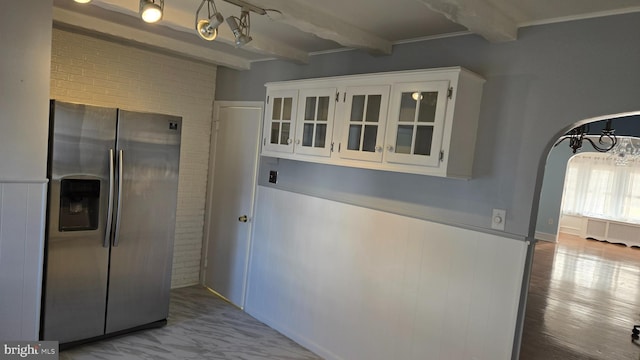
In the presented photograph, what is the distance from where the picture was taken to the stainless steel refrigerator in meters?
2.75

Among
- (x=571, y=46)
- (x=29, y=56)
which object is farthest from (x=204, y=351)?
(x=571, y=46)

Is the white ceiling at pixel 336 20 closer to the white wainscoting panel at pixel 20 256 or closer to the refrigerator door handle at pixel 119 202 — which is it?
the refrigerator door handle at pixel 119 202

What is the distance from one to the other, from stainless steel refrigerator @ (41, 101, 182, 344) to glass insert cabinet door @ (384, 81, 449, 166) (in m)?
1.86

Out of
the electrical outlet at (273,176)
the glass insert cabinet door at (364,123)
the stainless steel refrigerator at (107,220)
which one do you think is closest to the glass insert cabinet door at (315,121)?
the glass insert cabinet door at (364,123)

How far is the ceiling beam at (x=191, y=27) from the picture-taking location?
2398 millimetres

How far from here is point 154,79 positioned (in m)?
3.87

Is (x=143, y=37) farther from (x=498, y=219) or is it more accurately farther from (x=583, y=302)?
(x=583, y=302)

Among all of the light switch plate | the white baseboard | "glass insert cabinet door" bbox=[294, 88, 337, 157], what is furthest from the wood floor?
"glass insert cabinet door" bbox=[294, 88, 337, 157]

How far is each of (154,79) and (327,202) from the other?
217 centimetres

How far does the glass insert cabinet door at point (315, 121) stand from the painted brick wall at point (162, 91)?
167 cm

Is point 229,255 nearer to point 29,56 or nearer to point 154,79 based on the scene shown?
point 154,79

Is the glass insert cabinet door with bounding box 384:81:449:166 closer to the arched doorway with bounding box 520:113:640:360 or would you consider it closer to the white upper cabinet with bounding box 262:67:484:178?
the white upper cabinet with bounding box 262:67:484:178

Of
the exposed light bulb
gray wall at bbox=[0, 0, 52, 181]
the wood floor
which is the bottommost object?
the wood floor

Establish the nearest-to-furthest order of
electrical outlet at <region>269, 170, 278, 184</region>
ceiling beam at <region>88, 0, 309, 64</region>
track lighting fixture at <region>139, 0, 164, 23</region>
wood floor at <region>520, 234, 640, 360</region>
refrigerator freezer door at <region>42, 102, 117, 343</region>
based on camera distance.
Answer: track lighting fixture at <region>139, 0, 164, 23</region>
ceiling beam at <region>88, 0, 309, 64</region>
refrigerator freezer door at <region>42, 102, 117, 343</region>
electrical outlet at <region>269, 170, 278, 184</region>
wood floor at <region>520, 234, 640, 360</region>
